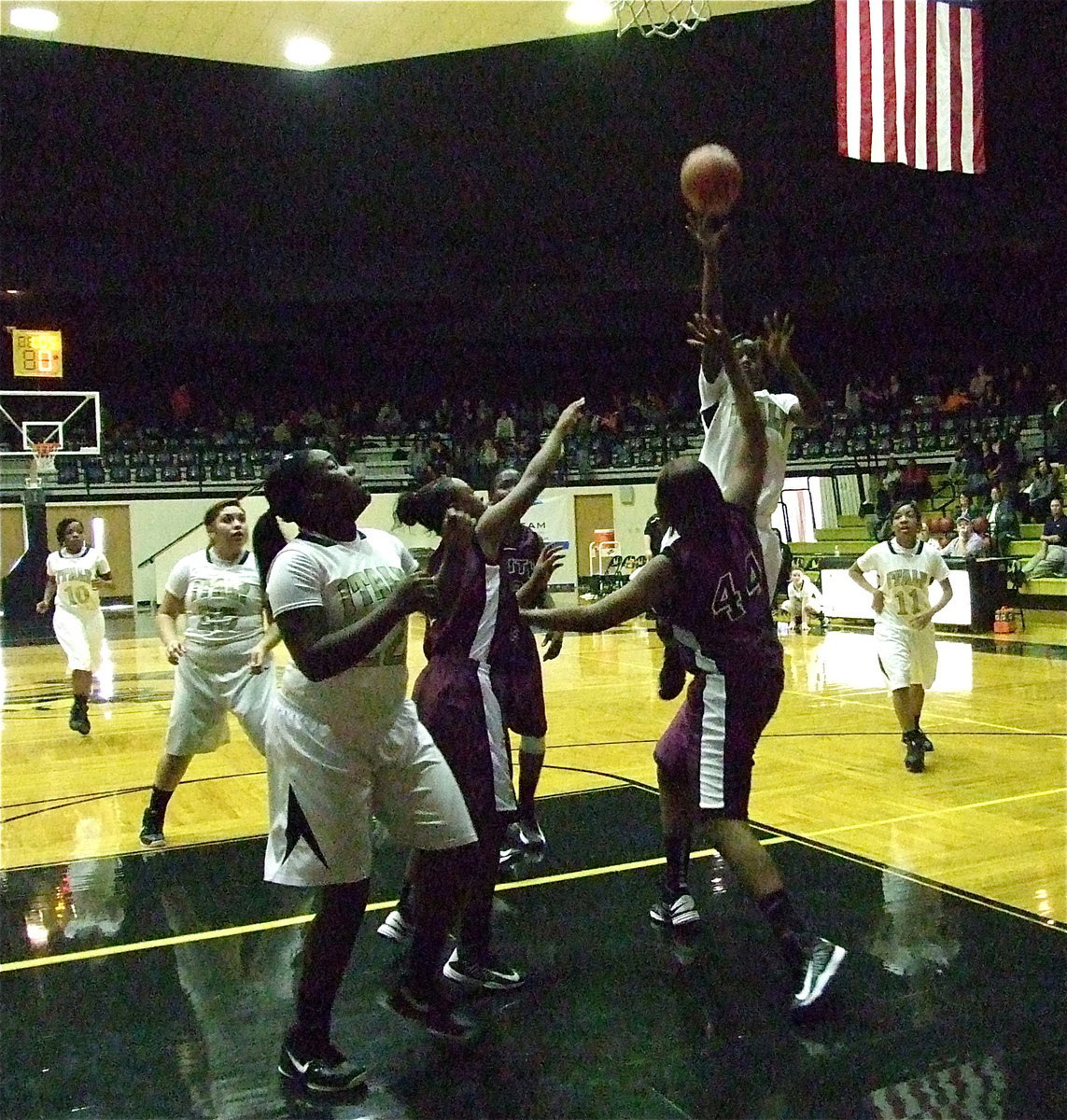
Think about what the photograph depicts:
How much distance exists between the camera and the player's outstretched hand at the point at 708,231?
3566mm

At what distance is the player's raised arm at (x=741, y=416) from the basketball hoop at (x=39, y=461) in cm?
1552

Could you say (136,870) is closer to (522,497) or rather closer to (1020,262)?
(522,497)

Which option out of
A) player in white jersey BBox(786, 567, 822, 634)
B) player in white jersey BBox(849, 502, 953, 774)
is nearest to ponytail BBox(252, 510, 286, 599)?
player in white jersey BBox(849, 502, 953, 774)

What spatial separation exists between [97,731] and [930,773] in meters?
6.07

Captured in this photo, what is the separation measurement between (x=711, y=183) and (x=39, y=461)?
16.1 m

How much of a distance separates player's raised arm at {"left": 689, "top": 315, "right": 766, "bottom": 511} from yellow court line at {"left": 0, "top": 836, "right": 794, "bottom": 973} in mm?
1766

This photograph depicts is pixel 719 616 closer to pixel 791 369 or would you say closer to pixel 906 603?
pixel 791 369

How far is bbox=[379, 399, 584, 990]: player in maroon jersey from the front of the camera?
329 centimetres

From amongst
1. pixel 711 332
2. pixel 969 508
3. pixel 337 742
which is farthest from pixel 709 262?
pixel 969 508

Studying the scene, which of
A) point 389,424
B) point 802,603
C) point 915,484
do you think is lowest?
point 802,603

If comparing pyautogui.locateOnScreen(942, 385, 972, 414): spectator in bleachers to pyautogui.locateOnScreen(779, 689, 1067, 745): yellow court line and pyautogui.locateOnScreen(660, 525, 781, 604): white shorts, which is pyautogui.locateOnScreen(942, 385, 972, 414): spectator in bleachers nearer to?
pyautogui.locateOnScreen(779, 689, 1067, 745): yellow court line

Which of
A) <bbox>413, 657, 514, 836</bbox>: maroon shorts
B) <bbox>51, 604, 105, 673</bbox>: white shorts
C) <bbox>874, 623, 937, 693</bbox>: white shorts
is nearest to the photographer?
<bbox>413, 657, 514, 836</bbox>: maroon shorts

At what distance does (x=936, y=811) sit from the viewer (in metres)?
5.23

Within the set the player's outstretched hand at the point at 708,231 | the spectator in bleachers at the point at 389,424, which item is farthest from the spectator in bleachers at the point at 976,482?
the player's outstretched hand at the point at 708,231
